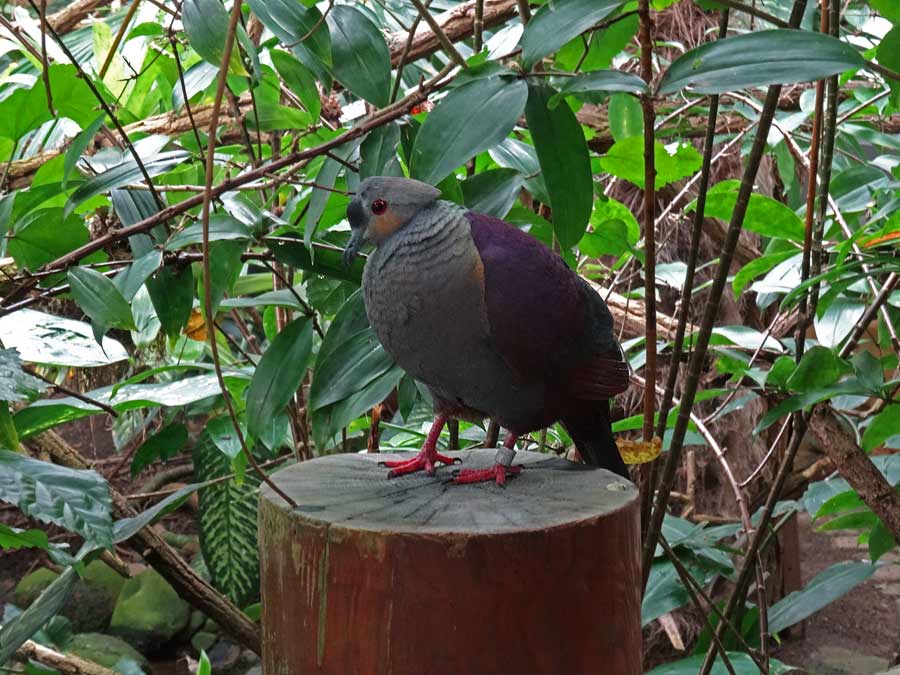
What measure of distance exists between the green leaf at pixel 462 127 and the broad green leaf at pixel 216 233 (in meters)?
0.32

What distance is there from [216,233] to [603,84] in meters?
0.52

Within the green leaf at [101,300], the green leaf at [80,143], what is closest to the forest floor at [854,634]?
the green leaf at [101,300]

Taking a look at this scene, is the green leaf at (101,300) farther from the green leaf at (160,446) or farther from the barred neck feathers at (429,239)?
the green leaf at (160,446)

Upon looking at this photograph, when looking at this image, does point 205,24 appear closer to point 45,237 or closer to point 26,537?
point 45,237

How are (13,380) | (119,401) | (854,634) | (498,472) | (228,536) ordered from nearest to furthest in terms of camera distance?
(13,380), (498,472), (119,401), (228,536), (854,634)

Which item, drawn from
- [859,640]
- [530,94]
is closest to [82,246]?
[530,94]

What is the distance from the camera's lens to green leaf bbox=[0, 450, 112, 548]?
3.12 feet

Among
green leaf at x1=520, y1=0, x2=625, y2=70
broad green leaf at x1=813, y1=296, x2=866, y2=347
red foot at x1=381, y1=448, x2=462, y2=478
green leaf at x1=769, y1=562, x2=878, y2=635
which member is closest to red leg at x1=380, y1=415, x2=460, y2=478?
red foot at x1=381, y1=448, x2=462, y2=478

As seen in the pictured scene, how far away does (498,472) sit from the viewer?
1.13m

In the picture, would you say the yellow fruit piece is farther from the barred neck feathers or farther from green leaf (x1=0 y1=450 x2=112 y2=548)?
green leaf (x1=0 y1=450 x2=112 y2=548)

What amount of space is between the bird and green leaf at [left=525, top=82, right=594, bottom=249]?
0.21 feet

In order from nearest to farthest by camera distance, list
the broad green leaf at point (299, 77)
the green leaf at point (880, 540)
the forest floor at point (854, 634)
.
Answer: the broad green leaf at point (299, 77), the green leaf at point (880, 540), the forest floor at point (854, 634)

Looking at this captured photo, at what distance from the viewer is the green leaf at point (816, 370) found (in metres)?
1.36

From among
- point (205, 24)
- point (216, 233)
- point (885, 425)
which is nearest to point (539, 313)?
point (216, 233)
